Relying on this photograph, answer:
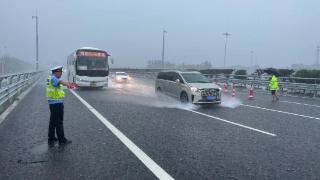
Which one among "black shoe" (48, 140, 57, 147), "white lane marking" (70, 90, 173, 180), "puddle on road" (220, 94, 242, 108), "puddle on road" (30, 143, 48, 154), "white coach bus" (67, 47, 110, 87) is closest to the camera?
"white lane marking" (70, 90, 173, 180)

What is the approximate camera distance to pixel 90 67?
28984mm

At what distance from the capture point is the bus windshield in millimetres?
28791

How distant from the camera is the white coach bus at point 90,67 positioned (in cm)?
2866

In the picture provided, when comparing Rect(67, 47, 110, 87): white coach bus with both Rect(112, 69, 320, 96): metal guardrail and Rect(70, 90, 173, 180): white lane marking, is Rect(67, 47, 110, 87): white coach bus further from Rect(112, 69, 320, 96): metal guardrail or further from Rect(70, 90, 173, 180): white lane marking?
Rect(70, 90, 173, 180): white lane marking

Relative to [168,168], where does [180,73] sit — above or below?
above

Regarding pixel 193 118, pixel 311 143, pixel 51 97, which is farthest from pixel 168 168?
pixel 193 118

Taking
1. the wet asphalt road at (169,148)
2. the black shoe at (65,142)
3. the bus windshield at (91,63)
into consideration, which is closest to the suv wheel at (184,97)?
the wet asphalt road at (169,148)

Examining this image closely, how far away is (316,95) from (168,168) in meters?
22.0

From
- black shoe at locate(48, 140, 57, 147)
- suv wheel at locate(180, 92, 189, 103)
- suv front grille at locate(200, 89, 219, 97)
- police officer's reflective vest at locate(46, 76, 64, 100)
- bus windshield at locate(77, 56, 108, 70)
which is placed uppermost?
bus windshield at locate(77, 56, 108, 70)

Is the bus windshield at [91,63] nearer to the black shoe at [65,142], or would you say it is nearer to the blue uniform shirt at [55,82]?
the blue uniform shirt at [55,82]

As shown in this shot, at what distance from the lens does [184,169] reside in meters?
6.59

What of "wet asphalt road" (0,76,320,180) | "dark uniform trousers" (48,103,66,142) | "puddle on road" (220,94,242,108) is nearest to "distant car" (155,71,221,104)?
"puddle on road" (220,94,242,108)

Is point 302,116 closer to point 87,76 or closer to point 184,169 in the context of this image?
point 184,169

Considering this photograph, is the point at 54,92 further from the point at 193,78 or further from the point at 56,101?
the point at 193,78
